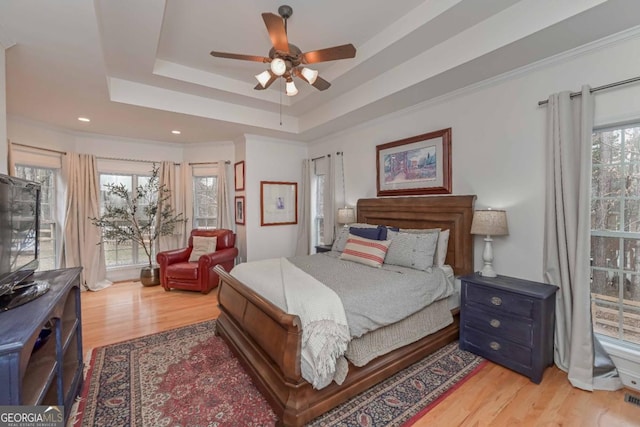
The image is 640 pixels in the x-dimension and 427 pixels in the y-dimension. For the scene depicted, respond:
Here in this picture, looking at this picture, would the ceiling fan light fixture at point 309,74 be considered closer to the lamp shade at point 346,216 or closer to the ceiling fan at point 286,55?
the ceiling fan at point 286,55

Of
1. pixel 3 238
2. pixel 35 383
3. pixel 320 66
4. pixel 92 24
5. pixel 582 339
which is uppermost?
pixel 320 66

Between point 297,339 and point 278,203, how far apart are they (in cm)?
370

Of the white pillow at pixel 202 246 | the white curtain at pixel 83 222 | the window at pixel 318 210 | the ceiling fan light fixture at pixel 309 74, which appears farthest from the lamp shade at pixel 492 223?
the white curtain at pixel 83 222

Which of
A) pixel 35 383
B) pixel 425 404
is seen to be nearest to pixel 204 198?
pixel 35 383

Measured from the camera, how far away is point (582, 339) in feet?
7.11

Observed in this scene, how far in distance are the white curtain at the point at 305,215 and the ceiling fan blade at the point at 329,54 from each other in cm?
298

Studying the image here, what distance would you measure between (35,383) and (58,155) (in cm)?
448

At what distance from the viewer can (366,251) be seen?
3096mm

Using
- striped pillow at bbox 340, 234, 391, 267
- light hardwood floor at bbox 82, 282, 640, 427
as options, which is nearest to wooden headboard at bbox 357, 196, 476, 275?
striped pillow at bbox 340, 234, 391, 267

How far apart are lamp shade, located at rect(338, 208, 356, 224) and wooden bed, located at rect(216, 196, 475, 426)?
81cm

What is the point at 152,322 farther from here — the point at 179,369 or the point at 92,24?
the point at 92,24

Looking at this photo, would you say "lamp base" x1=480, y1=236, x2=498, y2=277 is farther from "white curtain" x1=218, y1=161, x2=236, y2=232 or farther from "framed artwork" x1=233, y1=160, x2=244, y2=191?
"white curtain" x1=218, y1=161, x2=236, y2=232

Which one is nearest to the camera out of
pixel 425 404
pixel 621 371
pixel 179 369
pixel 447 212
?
pixel 425 404

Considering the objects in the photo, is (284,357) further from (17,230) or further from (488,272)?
(488,272)
